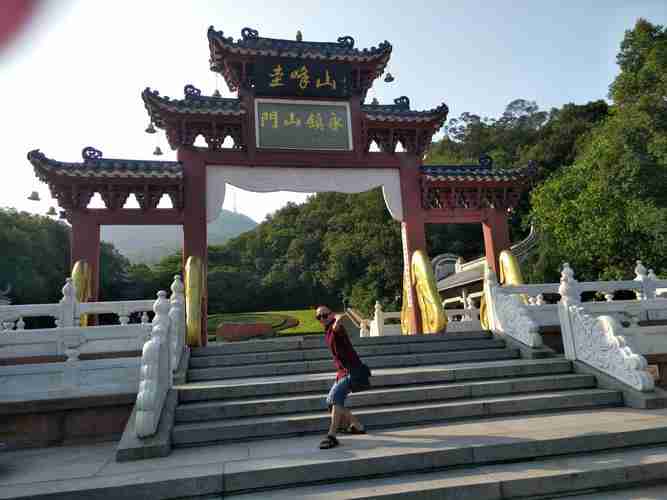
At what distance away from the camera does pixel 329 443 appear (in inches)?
174

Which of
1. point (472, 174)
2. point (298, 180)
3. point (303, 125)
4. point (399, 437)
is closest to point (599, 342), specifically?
point (399, 437)

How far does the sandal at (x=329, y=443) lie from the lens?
14.4 feet

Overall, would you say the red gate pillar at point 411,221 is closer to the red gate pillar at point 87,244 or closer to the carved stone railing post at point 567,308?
the carved stone railing post at point 567,308

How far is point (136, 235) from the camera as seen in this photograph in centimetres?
12712

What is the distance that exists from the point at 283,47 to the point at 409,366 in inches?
312

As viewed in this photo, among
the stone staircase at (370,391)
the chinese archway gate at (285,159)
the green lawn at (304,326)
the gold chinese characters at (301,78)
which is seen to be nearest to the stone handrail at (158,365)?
the stone staircase at (370,391)

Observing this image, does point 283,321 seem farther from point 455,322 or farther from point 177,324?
point 177,324

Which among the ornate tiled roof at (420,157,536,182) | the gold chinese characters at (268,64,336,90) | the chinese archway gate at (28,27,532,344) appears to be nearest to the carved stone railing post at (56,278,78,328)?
the chinese archway gate at (28,27,532,344)

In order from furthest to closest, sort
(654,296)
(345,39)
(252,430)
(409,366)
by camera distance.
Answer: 1. (345,39)
2. (654,296)
3. (409,366)
4. (252,430)

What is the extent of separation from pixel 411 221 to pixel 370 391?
5.96 meters

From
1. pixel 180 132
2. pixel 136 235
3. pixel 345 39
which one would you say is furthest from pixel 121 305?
pixel 136 235

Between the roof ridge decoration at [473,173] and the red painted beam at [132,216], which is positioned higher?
the roof ridge decoration at [473,173]

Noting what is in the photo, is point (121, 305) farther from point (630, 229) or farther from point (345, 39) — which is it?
point (630, 229)

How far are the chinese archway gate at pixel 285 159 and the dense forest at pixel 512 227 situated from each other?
5.17 m
